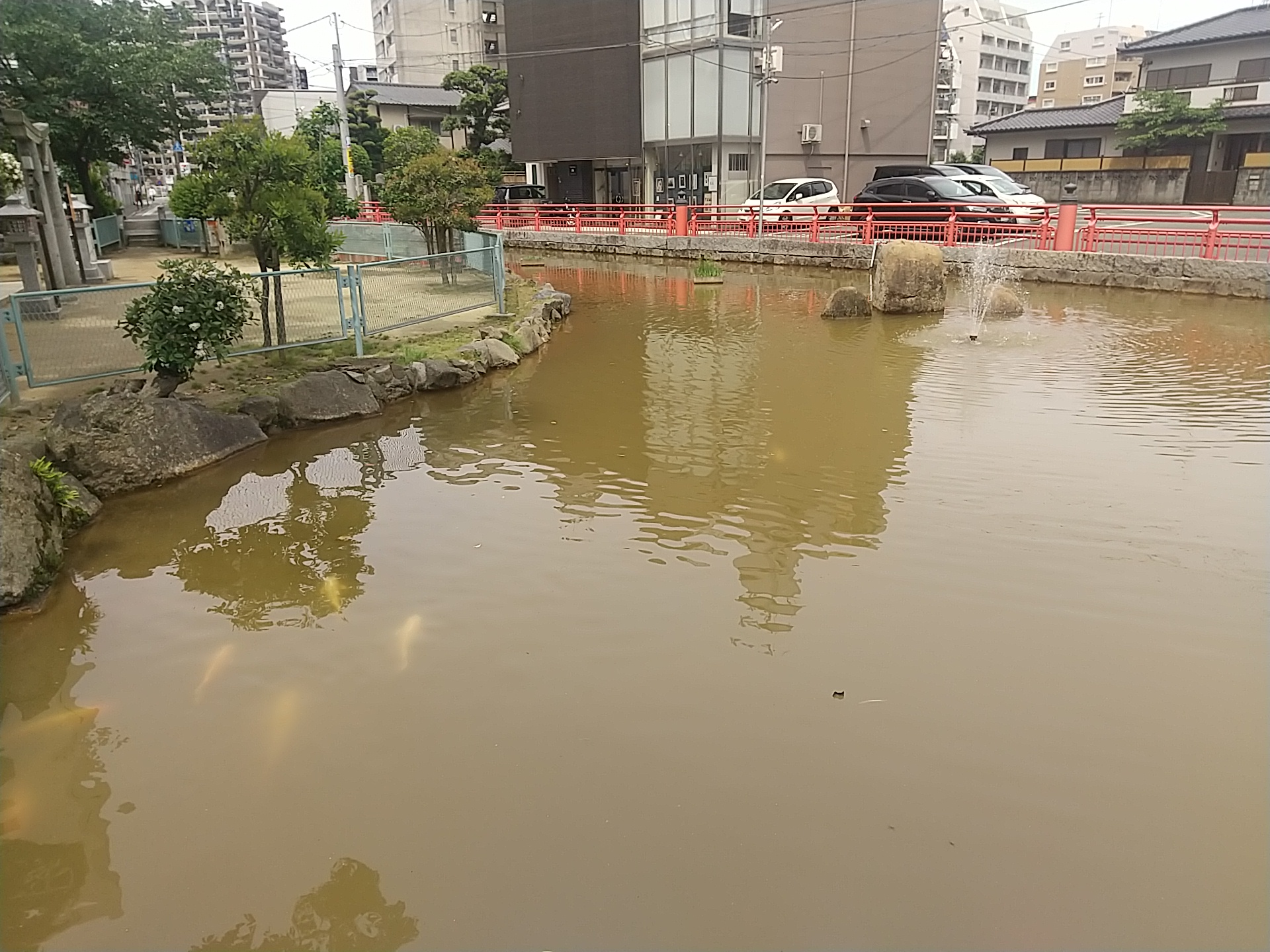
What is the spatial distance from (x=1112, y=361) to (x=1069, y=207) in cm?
746

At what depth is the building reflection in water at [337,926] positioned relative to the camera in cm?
284

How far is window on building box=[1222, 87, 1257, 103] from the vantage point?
29516 mm

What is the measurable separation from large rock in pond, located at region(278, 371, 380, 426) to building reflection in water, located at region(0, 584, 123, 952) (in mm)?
3662

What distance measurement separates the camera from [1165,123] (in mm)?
30531

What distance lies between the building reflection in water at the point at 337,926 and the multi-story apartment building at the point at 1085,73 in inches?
2410

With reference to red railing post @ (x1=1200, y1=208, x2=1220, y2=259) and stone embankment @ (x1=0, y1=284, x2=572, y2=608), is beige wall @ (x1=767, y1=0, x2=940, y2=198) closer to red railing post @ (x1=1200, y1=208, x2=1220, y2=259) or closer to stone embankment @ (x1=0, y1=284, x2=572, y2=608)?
red railing post @ (x1=1200, y1=208, x2=1220, y2=259)

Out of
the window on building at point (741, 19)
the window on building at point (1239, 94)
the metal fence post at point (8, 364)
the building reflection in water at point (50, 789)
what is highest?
the window on building at point (741, 19)

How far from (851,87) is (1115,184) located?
12290 millimetres

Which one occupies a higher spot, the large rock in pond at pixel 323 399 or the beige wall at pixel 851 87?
the beige wall at pixel 851 87

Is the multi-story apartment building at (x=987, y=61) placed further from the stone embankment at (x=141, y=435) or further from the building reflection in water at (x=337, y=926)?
the building reflection in water at (x=337, y=926)

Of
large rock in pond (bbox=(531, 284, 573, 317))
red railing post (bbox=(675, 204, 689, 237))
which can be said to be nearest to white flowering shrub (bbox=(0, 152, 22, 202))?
large rock in pond (bbox=(531, 284, 573, 317))

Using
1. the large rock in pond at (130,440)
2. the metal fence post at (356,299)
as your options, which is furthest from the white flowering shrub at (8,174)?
the large rock in pond at (130,440)

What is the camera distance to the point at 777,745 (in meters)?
3.64

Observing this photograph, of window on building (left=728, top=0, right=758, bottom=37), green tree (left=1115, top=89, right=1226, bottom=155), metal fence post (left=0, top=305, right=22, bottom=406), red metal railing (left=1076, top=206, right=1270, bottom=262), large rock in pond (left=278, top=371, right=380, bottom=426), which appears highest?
window on building (left=728, top=0, right=758, bottom=37)
